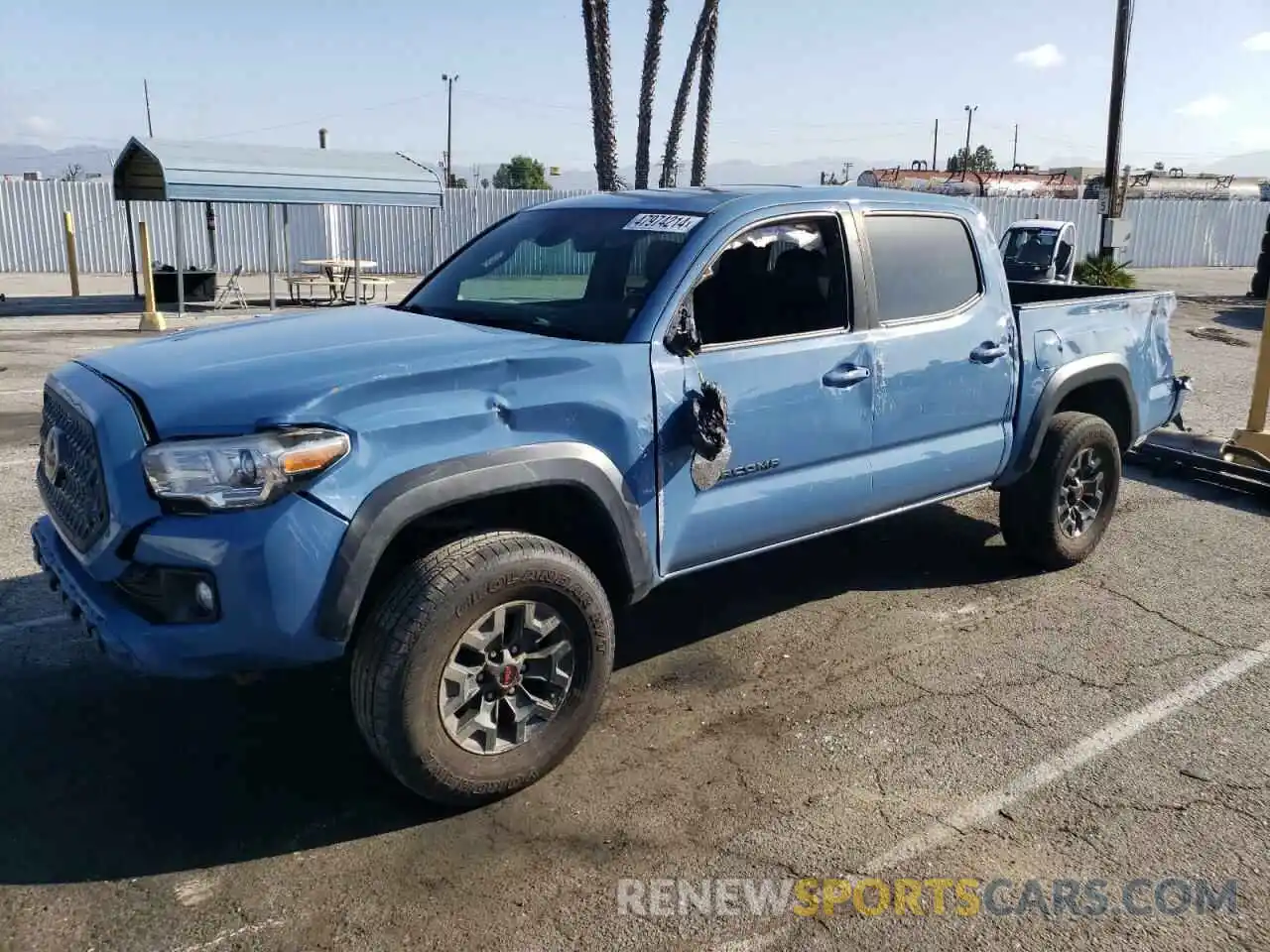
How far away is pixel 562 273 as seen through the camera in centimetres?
438

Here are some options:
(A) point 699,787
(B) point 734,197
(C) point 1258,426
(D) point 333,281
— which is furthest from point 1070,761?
(D) point 333,281

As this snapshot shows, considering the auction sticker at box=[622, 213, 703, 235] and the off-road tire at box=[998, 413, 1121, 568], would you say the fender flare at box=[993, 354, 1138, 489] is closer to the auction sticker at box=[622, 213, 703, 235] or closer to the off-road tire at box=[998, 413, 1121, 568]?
the off-road tire at box=[998, 413, 1121, 568]

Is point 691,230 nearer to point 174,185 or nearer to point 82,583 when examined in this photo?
point 82,583

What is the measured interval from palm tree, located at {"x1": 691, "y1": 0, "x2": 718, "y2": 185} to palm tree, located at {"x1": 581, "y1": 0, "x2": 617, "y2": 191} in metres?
3.04

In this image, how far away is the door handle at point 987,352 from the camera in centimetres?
478

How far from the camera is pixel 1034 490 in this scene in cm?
533

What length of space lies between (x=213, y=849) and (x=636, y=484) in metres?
1.71

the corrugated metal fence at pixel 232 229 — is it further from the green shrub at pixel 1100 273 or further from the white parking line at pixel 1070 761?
the white parking line at pixel 1070 761

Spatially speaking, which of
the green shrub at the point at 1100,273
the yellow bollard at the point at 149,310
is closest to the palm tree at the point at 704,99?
the green shrub at the point at 1100,273

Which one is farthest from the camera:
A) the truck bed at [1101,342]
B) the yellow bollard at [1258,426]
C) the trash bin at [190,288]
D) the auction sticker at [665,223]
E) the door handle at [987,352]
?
the trash bin at [190,288]

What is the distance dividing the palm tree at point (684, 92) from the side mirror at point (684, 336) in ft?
72.8

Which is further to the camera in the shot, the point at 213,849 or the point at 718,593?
the point at 718,593

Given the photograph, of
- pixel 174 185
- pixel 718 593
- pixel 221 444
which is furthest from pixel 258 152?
pixel 221 444

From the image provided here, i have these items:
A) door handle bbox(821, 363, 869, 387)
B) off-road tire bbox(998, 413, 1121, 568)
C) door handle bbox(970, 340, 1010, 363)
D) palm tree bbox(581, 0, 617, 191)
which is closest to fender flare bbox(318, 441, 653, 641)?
door handle bbox(821, 363, 869, 387)
